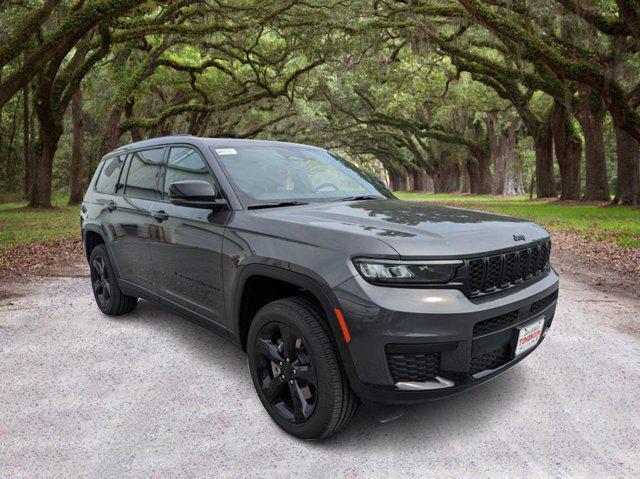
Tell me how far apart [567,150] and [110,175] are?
22.9 metres

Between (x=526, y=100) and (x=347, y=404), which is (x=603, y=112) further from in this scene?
(x=347, y=404)

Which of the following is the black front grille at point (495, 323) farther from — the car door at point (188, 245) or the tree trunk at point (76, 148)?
the tree trunk at point (76, 148)

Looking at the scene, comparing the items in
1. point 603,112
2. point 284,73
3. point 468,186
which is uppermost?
point 284,73

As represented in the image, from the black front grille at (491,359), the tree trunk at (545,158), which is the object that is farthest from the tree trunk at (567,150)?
the black front grille at (491,359)

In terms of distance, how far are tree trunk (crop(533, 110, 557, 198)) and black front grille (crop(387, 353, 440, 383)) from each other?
80.8 feet

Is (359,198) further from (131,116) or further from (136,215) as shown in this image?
(131,116)

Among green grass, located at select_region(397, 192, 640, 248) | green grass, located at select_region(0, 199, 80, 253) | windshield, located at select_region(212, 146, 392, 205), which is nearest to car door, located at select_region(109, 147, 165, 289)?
windshield, located at select_region(212, 146, 392, 205)

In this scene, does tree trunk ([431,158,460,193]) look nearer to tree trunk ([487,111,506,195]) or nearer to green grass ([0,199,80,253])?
tree trunk ([487,111,506,195])

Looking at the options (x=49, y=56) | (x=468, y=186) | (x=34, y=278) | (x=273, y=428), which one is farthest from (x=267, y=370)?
(x=468, y=186)

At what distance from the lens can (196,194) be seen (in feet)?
10.9

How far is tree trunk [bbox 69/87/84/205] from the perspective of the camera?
23.0 metres

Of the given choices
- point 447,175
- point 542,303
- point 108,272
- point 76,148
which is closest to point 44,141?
point 76,148

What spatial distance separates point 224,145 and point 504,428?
2.82 meters

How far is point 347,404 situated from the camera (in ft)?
9.09
